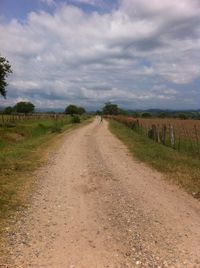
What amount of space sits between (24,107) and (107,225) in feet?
→ 460

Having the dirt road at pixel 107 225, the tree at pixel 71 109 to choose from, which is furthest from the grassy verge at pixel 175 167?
the tree at pixel 71 109

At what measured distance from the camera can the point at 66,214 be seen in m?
8.80

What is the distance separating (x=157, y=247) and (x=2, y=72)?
123 ft

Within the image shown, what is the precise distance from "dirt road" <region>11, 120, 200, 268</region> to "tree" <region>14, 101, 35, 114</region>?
13363 cm

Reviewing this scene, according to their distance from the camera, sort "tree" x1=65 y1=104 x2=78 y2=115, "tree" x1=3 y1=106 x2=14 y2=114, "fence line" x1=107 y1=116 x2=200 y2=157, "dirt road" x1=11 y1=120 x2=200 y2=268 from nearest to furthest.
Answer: "dirt road" x1=11 y1=120 x2=200 y2=268, "fence line" x1=107 y1=116 x2=200 y2=157, "tree" x1=3 y1=106 x2=14 y2=114, "tree" x1=65 y1=104 x2=78 y2=115

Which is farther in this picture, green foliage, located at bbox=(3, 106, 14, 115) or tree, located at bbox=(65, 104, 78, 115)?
tree, located at bbox=(65, 104, 78, 115)

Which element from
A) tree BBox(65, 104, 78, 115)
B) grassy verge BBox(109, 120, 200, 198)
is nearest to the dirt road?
grassy verge BBox(109, 120, 200, 198)

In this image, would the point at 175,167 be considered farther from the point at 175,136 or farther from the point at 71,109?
the point at 71,109

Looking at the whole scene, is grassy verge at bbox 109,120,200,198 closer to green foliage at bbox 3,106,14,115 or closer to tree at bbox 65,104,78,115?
green foliage at bbox 3,106,14,115

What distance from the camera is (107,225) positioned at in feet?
26.1

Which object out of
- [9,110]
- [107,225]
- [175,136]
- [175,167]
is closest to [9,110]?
A: [9,110]

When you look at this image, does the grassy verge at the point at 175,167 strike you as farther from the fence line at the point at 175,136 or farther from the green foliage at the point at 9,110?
the green foliage at the point at 9,110

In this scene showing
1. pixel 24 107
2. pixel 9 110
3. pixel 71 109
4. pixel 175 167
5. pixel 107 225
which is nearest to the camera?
pixel 107 225

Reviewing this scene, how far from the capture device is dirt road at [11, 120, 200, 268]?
623 centimetres
